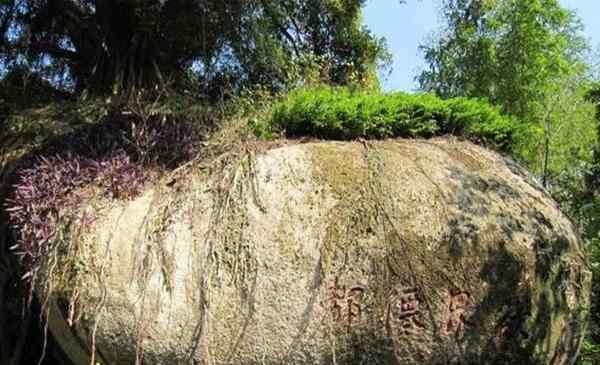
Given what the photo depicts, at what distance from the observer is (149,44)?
720cm

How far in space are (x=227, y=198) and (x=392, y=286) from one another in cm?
131

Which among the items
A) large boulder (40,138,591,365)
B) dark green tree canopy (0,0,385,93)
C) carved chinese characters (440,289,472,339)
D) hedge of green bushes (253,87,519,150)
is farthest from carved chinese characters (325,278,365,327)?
dark green tree canopy (0,0,385,93)

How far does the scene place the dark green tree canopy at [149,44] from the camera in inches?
279

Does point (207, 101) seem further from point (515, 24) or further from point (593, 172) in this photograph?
point (515, 24)

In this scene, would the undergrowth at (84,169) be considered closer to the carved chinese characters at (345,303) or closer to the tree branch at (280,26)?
the carved chinese characters at (345,303)

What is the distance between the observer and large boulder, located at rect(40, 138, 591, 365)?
4.30 meters

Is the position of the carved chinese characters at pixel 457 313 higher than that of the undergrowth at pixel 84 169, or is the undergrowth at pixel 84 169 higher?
the undergrowth at pixel 84 169

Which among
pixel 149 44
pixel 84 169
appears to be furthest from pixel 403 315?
pixel 149 44

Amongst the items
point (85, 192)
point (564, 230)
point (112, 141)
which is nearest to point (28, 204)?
point (85, 192)

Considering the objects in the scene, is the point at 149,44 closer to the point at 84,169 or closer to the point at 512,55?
the point at 84,169

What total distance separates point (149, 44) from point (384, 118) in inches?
121

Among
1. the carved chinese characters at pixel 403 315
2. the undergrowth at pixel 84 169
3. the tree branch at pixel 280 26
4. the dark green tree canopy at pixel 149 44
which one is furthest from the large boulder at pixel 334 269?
the tree branch at pixel 280 26

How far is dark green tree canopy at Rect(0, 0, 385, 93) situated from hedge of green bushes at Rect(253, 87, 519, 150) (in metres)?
1.99

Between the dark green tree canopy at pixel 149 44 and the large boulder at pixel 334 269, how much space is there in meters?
2.66
